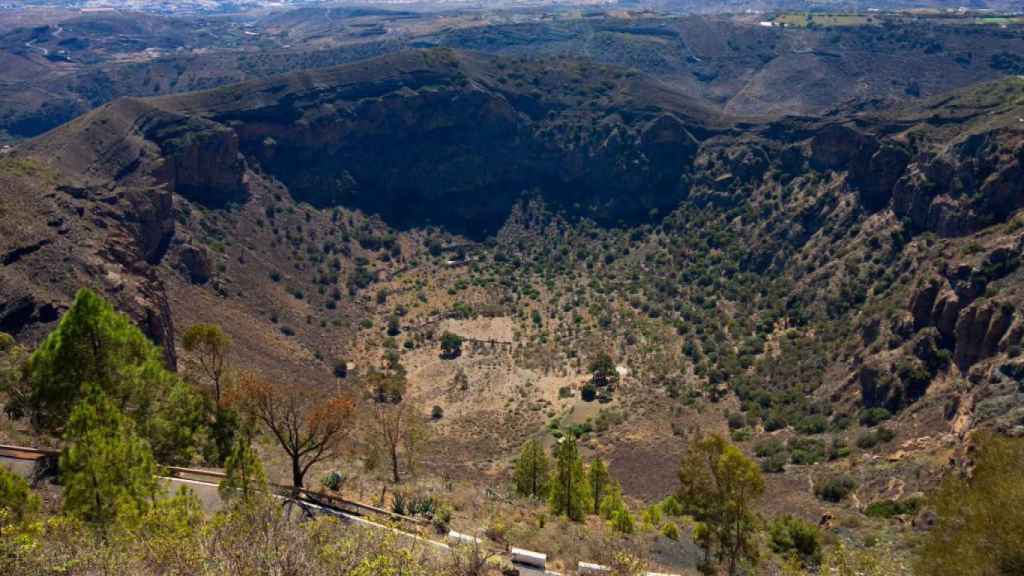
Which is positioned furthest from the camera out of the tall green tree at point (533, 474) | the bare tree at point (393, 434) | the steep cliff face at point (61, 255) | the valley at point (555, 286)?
A: the steep cliff face at point (61, 255)

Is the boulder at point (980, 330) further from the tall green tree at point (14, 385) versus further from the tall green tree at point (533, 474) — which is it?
the tall green tree at point (14, 385)

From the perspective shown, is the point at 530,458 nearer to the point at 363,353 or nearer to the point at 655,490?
the point at 655,490

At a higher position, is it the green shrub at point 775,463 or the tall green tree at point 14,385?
the tall green tree at point 14,385

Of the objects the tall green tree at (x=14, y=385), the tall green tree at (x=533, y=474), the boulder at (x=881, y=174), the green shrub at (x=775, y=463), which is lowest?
the green shrub at (x=775, y=463)

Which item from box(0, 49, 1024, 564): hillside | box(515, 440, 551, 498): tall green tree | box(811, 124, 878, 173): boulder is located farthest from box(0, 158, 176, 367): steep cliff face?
box(811, 124, 878, 173): boulder

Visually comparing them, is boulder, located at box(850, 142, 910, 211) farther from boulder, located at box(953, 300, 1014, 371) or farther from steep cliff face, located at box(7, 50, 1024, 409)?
boulder, located at box(953, 300, 1014, 371)

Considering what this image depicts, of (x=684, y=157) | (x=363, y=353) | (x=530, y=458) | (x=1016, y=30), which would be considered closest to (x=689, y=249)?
(x=684, y=157)

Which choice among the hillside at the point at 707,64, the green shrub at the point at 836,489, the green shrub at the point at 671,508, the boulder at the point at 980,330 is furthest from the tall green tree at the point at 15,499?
the hillside at the point at 707,64
